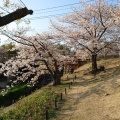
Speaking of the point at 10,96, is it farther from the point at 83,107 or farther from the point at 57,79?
the point at 83,107

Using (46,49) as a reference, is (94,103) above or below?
below

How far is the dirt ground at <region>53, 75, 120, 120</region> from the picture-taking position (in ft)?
43.3

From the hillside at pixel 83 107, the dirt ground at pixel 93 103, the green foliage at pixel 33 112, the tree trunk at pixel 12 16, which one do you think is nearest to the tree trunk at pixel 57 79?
the dirt ground at pixel 93 103

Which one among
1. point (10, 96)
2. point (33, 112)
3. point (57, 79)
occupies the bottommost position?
point (10, 96)

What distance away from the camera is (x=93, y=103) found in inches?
610

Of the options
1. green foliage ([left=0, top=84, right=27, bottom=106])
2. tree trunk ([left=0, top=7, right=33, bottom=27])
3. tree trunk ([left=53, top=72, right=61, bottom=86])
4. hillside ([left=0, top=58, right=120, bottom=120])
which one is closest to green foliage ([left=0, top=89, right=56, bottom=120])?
hillside ([left=0, top=58, right=120, bottom=120])

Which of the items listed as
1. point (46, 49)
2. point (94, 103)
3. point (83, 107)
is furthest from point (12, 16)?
point (46, 49)

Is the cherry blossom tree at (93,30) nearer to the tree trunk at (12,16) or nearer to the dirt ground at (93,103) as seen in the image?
the dirt ground at (93,103)

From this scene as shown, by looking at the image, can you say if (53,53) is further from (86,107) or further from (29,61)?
(86,107)

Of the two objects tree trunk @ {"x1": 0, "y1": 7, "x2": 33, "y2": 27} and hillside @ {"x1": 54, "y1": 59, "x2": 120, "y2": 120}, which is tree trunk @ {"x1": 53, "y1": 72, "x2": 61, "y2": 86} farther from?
tree trunk @ {"x1": 0, "y1": 7, "x2": 33, "y2": 27}

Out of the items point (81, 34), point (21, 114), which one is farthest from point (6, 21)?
point (81, 34)

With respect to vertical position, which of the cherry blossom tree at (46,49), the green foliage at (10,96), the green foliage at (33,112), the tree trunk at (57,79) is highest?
the cherry blossom tree at (46,49)

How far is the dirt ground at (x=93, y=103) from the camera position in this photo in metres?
13.2

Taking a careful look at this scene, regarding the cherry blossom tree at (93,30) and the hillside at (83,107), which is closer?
the hillside at (83,107)
